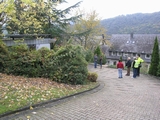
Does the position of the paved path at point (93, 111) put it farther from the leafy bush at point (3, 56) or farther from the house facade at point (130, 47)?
the house facade at point (130, 47)

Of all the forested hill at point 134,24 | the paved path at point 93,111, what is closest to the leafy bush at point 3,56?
the paved path at point 93,111

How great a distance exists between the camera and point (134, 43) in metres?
43.1

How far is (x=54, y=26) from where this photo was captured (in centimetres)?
1984

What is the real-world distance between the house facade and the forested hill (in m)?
20.0

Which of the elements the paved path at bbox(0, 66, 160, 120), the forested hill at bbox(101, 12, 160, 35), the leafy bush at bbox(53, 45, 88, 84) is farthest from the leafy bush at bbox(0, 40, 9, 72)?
the forested hill at bbox(101, 12, 160, 35)

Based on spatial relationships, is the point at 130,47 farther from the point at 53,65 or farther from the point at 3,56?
the point at 3,56

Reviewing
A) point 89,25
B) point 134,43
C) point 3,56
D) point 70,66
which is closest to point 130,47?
point 134,43

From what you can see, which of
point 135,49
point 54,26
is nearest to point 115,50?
point 135,49

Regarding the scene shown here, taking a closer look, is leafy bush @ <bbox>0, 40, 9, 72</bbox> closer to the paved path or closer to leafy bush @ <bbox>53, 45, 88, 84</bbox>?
leafy bush @ <bbox>53, 45, 88, 84</bbox>

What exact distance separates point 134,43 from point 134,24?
31064mm

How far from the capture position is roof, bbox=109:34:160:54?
40625mm

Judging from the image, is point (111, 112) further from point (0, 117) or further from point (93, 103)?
point (0, 117)

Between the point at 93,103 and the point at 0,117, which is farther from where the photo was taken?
the point at 93,103

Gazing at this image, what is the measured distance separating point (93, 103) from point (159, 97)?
412cm
